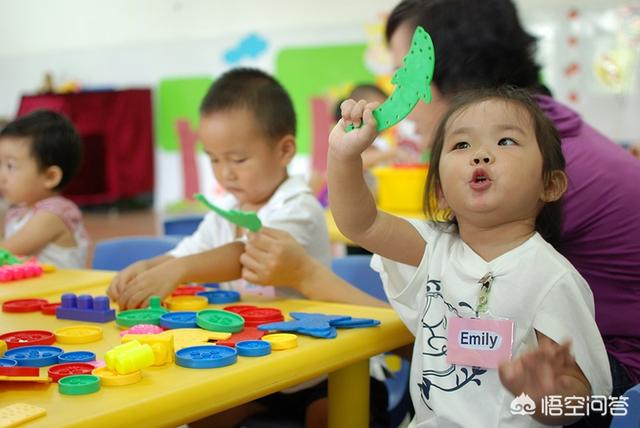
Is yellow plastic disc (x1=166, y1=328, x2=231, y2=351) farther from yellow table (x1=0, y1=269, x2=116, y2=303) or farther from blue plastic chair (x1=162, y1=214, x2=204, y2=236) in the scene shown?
blue plastic chair (x1=162, y1=214, x2=204, y2=236)

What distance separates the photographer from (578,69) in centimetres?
512

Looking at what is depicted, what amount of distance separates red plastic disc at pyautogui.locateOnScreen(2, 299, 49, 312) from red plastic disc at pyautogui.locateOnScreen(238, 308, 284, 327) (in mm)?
357

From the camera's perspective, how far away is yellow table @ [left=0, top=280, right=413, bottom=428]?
84 cm

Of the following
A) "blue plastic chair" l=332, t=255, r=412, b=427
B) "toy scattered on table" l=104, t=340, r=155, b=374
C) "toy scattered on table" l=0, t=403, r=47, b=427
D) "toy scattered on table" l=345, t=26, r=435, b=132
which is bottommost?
"blue plastic chair" l=332, t=255, r=412, b=427

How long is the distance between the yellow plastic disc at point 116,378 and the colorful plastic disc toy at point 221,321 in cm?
23

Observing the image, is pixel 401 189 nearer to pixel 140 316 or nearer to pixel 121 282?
pixel 121 282

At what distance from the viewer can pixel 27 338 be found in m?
1.13

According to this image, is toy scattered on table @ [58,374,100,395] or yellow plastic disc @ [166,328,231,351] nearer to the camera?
toy scattered on table @ [58,374,100,395]

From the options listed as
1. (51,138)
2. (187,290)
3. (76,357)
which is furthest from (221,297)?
(51,138)

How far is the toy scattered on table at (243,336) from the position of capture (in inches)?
43.5

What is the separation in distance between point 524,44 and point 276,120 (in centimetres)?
56

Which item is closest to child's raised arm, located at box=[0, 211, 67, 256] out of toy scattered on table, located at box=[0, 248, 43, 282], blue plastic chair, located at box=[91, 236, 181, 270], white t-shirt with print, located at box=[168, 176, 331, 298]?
blue plastic chair, located at box=[91, 236, 181, 270]

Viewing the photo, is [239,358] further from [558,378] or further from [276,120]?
[276,120]

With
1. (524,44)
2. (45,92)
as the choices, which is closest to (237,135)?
(524,44)
